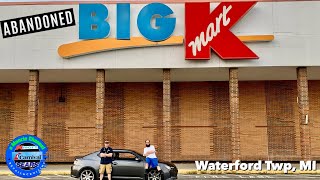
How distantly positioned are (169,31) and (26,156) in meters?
12.0

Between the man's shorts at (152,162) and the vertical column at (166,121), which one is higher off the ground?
the vertical column at (166,121)

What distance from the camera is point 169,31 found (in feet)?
67.5

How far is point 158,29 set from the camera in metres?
20.6

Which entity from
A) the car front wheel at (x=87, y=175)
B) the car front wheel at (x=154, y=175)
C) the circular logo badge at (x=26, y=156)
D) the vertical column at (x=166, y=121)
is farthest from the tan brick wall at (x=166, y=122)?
the circular logo badge at (x=26, y=156)

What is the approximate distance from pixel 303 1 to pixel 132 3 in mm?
8770

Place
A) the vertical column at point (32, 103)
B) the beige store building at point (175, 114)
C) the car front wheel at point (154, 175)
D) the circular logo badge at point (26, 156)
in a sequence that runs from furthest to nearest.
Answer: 1. the beige store building at point (175, 114)
2. the vertical column at point (32, 103)
3. the car front wheel at point (154, 175)
4. the circular logo badge at point (26, 156)

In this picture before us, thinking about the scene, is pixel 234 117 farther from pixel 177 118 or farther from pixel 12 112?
pixel 12 112

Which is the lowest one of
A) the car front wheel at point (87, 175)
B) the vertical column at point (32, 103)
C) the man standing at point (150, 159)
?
the car front wheel at point (87, 175)

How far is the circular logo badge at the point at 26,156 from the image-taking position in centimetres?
1001

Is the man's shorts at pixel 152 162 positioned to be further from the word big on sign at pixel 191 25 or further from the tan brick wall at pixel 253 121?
the tan brick wall at pixel 253 121

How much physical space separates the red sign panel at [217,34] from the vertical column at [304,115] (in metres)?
2.77

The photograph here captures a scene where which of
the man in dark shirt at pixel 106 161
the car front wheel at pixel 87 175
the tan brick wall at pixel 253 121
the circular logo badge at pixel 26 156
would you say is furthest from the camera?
the tan brick wall at pixel 253 121

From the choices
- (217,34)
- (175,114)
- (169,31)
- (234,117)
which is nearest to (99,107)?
(169,31)

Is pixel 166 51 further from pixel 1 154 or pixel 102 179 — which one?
pixel 1 154
